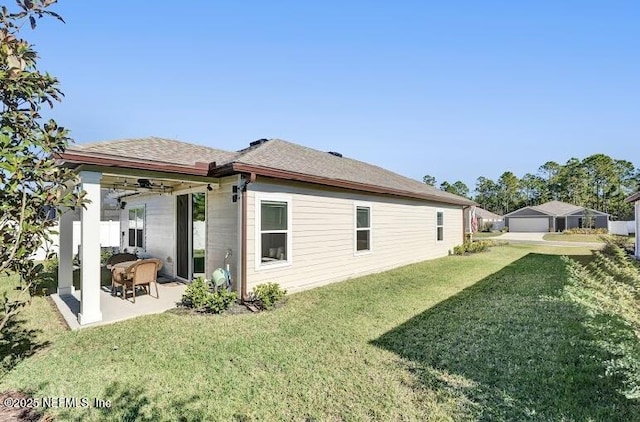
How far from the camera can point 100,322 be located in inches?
216

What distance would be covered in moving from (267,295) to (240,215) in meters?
1.73

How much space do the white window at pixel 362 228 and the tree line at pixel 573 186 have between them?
49.1m

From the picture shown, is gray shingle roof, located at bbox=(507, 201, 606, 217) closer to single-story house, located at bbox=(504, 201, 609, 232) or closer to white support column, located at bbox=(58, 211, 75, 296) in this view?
single-story house, located at bbox=(504, 201, 609, 232)

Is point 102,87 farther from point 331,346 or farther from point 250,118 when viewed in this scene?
point 331,346

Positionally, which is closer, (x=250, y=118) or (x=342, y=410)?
(x=342, y=410)

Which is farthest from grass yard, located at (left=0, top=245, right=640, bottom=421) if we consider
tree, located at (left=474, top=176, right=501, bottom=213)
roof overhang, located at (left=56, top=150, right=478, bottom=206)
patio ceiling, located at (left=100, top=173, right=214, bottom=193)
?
tree, located at (left=474, top=176, right=501, bottom=213)

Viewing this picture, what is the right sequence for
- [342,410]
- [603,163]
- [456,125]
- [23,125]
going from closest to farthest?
[23,125] → [342,410] → [456,125] → [603,163]

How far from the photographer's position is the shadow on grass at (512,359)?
298cm

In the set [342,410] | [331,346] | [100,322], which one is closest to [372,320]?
[331,346]

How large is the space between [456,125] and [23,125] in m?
18.2

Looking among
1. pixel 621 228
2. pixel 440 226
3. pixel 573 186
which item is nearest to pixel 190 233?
pixel 440 226

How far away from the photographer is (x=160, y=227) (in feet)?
32.6

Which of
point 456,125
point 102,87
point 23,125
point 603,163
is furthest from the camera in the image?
point 603,163

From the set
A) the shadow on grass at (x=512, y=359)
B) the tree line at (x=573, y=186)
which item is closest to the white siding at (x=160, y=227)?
the shadow on grass at (x=512, y=359)
